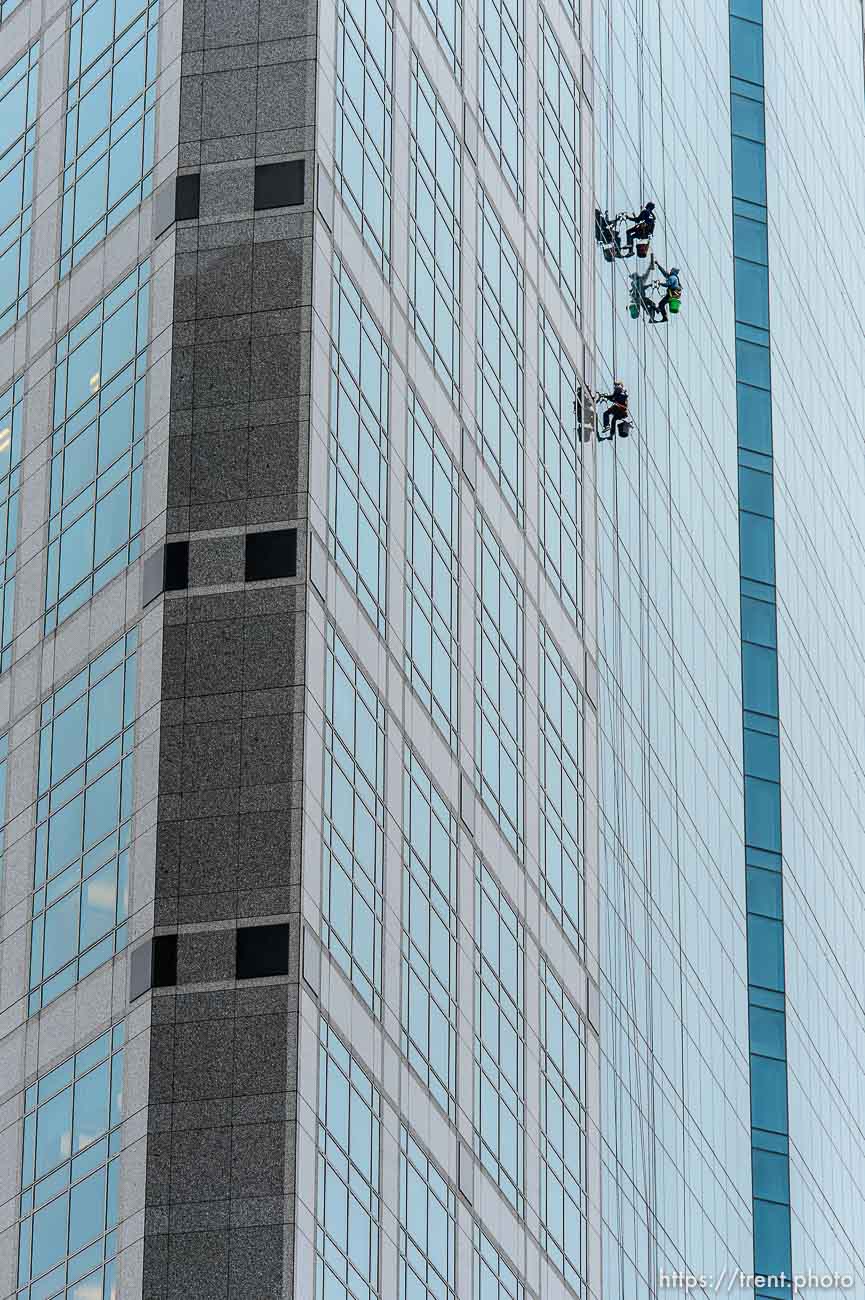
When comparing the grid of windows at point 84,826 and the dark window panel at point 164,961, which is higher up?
the grid of windows at point 84,826

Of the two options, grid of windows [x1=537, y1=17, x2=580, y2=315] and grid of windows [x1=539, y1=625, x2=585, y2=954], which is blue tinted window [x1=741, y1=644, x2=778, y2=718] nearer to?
grid of windows [x1=537, y1=17, x2=580, y2=315]

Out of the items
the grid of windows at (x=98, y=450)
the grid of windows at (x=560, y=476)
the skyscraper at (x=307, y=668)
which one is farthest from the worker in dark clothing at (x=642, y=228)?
the grid of windows at (x=98, y=450)

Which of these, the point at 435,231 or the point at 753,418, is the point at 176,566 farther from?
the point at 753,418

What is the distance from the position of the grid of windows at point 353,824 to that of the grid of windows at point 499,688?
8.22 meters

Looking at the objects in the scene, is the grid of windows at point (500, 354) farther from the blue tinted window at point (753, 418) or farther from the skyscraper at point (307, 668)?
the blue tinted window at point (753, 418)

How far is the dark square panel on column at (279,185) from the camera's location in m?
51.8

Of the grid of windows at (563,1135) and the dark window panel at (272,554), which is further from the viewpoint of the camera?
the grid of windows at (563,1135)

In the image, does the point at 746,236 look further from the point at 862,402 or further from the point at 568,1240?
the point at 568,1240

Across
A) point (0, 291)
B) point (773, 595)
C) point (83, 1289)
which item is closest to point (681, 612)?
point (773, 595)

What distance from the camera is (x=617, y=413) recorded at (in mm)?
76938

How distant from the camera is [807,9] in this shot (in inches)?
4707

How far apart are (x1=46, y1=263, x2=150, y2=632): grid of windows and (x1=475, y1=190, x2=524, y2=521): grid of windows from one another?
37.1 ft

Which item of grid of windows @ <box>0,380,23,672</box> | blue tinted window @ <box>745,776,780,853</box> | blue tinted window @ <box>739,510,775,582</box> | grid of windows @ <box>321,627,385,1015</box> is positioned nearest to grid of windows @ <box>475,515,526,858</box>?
grid of windows @ <box>321,627,385,1015</box>

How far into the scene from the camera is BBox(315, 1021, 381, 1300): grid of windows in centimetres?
4722
